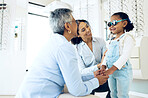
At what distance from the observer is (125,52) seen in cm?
145

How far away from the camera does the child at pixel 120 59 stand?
1448 millimetres

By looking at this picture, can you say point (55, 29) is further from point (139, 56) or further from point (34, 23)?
point (34, 23)

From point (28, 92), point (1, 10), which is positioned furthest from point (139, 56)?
point (1, 10)

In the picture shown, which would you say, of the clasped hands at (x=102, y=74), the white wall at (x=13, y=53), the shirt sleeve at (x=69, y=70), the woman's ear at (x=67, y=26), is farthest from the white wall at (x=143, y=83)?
the white wall at (x=13, y=53)

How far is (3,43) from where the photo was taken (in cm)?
316

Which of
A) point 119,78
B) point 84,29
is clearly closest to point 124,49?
point 119,78

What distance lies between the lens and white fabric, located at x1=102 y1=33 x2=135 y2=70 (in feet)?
4.67

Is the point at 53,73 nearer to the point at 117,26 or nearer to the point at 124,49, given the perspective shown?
the point at 124,49

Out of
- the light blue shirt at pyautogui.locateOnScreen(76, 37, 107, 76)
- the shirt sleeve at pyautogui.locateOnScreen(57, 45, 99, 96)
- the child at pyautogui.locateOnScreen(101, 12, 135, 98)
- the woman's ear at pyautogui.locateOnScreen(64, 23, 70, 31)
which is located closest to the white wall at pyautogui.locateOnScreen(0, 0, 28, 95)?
the light blue shirt at pyautogui.locateOnScreen(76, 37, 107, 76)

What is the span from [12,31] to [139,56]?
2.81m

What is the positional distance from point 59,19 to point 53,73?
436 mm

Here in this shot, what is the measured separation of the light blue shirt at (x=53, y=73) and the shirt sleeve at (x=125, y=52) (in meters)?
0.55

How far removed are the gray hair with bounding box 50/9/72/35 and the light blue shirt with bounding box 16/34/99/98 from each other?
13 centimetres

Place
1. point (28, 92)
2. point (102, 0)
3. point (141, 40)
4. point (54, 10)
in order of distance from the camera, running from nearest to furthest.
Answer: point (28, 92), point (54, 10), point (141, 40), point (102, 0)
